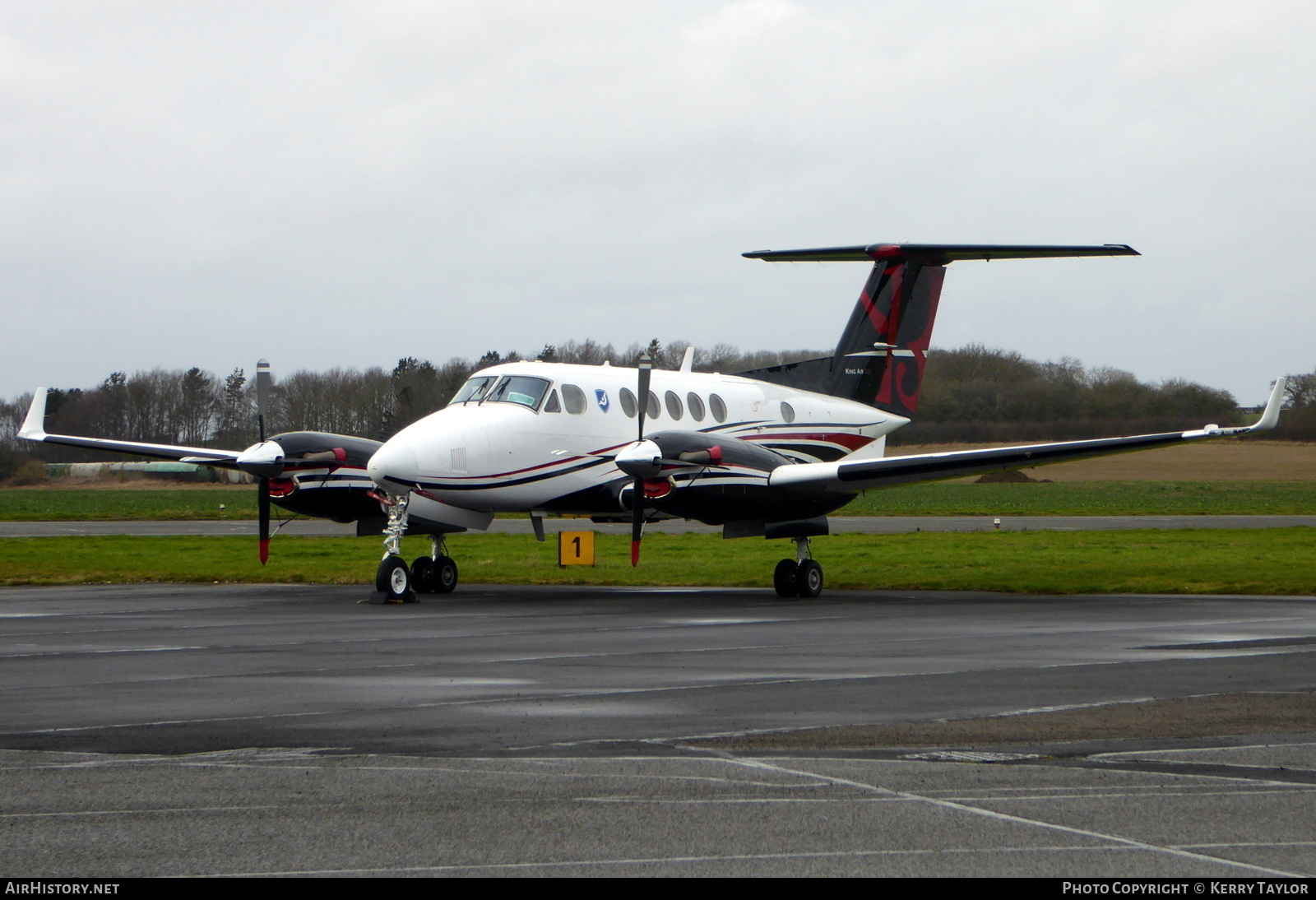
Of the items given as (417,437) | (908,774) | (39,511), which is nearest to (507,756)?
(908,774)

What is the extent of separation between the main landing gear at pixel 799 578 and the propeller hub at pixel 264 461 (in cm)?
840

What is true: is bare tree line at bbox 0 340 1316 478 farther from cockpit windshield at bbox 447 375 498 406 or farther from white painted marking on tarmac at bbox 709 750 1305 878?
white painted marking on tarmac at bbox 709 750 1305 878

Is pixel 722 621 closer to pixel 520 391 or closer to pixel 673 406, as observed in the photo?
pixel 520 391

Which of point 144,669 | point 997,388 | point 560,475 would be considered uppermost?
point 997,388

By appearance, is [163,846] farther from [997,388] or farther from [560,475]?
[997,388]

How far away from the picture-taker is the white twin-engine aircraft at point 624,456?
2000 cm

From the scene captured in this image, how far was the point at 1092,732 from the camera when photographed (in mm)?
8266

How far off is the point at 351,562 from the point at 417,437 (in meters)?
10.2

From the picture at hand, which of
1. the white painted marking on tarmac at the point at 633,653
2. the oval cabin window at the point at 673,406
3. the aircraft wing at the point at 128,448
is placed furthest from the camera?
the aircraft wing at the point at 128,448

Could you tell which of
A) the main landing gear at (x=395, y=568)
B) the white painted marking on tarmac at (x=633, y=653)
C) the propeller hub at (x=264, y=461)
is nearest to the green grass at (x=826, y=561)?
the propeller hub at (x=264, y=461)

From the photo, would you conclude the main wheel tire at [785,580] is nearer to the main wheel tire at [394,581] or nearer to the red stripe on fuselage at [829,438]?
the red stripe on fuselage at [829,438]

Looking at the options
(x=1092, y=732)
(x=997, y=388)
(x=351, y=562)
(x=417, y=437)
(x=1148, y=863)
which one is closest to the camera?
(x=1148, y=863)

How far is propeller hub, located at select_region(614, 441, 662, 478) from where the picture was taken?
19.9m

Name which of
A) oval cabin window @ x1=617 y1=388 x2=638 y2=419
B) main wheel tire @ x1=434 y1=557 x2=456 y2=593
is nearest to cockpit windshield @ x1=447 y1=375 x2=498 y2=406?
oval cabin window @ x1=617 y1=388 x2=638 y2=419
